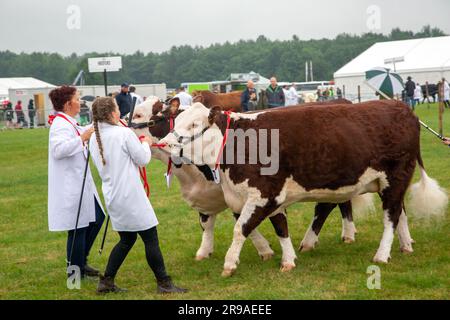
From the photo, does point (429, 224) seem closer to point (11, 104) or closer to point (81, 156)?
point (81, 156)

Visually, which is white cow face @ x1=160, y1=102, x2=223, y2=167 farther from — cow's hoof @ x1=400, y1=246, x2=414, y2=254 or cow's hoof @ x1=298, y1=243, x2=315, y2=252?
cow's hoof @ x1=400, y1=246, x2=414, y2=254

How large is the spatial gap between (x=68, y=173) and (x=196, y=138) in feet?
4.58

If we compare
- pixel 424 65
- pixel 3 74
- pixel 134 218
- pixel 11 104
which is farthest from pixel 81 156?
pixel 3 74

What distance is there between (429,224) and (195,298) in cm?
413

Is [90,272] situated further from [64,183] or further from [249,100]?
[249,100]

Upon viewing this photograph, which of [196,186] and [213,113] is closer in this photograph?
[213,113]

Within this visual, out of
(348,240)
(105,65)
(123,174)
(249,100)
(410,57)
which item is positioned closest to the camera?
(123,174)

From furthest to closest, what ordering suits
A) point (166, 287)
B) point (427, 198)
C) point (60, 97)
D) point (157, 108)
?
point (157, 108), point (427, 198), point (60, 97), point (166, 287)

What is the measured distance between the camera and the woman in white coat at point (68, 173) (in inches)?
270

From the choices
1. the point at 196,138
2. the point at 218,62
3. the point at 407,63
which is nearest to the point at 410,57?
the point at 407,63

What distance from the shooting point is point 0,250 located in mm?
9164

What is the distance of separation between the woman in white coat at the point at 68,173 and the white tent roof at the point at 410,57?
4555 cm

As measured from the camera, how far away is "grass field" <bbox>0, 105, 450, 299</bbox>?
21.4 ft

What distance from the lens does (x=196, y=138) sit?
7348 millimetres
